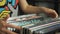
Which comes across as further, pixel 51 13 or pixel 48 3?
pixel 48 3

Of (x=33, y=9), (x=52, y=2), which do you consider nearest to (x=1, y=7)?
(x=33, y=9)

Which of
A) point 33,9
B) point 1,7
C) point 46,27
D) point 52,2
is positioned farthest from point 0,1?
point 46,27

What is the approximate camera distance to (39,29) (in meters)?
0.38

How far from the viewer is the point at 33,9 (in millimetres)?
722

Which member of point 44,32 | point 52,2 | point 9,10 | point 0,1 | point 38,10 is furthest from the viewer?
point 52,2

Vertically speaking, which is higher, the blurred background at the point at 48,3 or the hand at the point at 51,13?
the blurred background at the point at 48,3

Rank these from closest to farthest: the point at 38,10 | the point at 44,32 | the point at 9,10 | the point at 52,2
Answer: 1. the point at 44,32
2. the point at 38,10
3. the point at 9,10
4. the point at 52,2

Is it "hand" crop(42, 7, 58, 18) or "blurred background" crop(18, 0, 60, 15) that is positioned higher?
"blurred background" crop(18, 0, 60, 15)

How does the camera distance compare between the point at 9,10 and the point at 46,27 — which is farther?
the point at 9,10

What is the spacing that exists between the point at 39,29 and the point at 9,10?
0.66m

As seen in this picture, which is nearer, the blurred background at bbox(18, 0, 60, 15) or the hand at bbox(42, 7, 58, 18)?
the hand at bbox(42, 7, 58, 18)

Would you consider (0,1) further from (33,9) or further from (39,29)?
(39,29)

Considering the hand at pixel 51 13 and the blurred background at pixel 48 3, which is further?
the blurred background at pixel 48 3

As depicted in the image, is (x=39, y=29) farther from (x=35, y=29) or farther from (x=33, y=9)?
(x=33, y=9)
